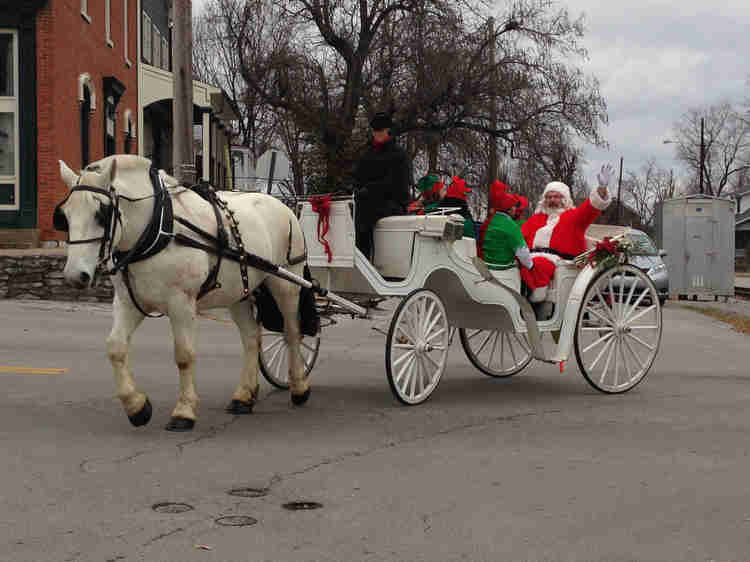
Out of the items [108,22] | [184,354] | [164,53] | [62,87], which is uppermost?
[164,53]

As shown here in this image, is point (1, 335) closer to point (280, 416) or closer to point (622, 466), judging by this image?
point (280, 416)

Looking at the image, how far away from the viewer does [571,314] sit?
9023 mm

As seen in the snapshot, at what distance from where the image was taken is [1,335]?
1309 cm

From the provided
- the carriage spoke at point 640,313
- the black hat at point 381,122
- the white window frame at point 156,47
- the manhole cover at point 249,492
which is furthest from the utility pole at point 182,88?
the white window frame at point 156,47

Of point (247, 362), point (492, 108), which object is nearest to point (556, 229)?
point (247, 362)

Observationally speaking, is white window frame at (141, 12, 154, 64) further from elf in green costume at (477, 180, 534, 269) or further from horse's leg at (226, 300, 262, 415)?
horse's leg at (226, 300, 262, 415)

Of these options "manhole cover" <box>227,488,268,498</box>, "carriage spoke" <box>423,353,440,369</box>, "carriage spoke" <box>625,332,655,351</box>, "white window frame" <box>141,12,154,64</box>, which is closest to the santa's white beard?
"carriage spoke" <box>625,332,655,351</box>

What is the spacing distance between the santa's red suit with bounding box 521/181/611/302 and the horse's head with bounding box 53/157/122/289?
4.04 metres

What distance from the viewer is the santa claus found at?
9125 millimetres

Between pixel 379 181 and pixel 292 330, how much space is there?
1468 mm

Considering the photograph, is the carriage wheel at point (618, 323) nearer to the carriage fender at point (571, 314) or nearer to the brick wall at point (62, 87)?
the carriage fender at point (571, 314)

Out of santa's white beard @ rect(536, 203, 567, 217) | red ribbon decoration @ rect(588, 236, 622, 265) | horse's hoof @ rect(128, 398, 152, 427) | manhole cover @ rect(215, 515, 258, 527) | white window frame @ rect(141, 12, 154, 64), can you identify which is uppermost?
white window frame @ rect(141, 12, 154, 64)

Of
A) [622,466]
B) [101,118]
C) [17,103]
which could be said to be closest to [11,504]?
[622,466]

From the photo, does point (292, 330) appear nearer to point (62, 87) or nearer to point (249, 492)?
point (249, 492)
